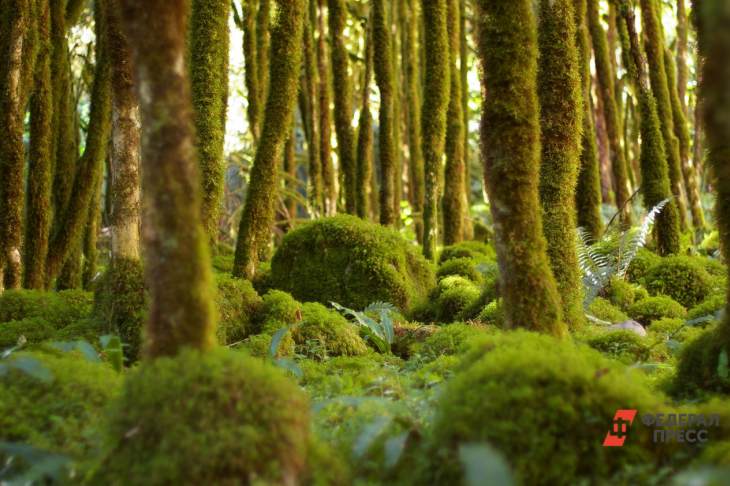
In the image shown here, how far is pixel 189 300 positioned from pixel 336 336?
2.73 metres

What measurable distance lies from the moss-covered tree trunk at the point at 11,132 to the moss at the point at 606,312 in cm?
519

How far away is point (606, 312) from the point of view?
19.4 feet

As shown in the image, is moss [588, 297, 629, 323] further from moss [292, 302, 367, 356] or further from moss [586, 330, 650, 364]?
moss [292, 302, 367, 356]

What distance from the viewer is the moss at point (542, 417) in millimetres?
2176

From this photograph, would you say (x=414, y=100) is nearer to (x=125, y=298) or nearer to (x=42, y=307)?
(x=42, y=307)

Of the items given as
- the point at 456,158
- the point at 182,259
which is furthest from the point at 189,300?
the point at 456,158

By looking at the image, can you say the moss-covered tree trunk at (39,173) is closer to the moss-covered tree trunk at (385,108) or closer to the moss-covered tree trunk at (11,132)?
the moss-covered tree trunk at (11,132)

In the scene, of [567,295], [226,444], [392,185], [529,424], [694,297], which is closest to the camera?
[226,444]

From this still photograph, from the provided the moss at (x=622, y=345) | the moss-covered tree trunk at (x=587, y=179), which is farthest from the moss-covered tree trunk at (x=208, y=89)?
the moss-covered tree trunk at (x=587, y=179)

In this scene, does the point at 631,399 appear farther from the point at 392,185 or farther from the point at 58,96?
the point at 58,96

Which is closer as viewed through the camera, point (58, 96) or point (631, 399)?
point (631, 399)

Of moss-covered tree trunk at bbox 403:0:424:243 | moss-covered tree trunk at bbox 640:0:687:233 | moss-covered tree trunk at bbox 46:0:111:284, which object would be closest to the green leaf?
moss-covered tree trunk at bbox 46:0:111:284

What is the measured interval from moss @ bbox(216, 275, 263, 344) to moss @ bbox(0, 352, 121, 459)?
6.39ft

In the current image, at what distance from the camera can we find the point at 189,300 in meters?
2.40
